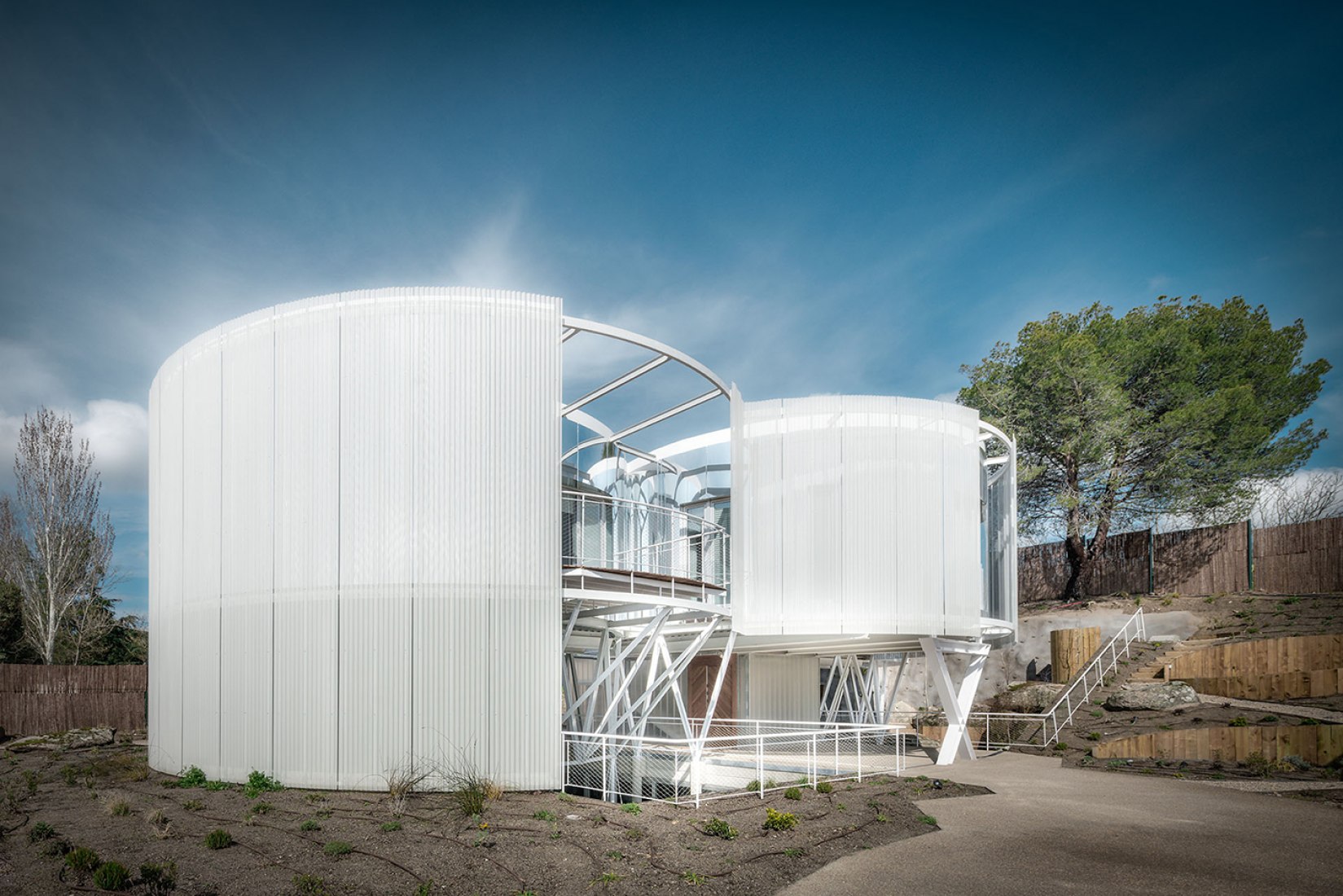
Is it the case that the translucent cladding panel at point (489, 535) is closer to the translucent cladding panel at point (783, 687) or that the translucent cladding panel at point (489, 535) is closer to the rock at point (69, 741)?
the translucent cladding panel at point (783, 687)

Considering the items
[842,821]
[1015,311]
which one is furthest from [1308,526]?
[842,821]

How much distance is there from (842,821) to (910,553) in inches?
306

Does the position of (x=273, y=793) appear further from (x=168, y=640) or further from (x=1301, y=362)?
(x=1301, y=362)

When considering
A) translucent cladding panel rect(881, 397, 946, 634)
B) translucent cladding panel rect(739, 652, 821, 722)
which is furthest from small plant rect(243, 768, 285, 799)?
translucent cladding panel rect(739, 652, 821, 722)

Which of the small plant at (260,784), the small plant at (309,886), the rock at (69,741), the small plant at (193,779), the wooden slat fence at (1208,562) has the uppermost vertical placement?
the wooden slat fence at (1208,562)

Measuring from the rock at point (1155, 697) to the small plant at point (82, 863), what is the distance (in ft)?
61.9

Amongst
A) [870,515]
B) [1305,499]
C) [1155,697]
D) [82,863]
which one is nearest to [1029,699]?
[1155,697]

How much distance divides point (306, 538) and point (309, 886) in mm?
6327

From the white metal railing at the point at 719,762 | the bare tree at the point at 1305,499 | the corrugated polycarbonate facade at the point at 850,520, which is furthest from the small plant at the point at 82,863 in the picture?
the bare tree at the point at 1305,499

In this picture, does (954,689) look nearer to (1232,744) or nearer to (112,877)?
(1232,744)

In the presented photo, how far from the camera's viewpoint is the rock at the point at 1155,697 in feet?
63.2

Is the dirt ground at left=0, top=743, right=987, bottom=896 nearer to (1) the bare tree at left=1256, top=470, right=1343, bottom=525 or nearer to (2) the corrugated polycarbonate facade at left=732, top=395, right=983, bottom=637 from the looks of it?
(2) the corrugated polycarbonate facade at left=732, top=395, right=983, bottom=637

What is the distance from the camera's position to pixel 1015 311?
109 feet

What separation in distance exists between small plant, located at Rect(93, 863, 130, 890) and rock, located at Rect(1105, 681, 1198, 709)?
1873 cm
